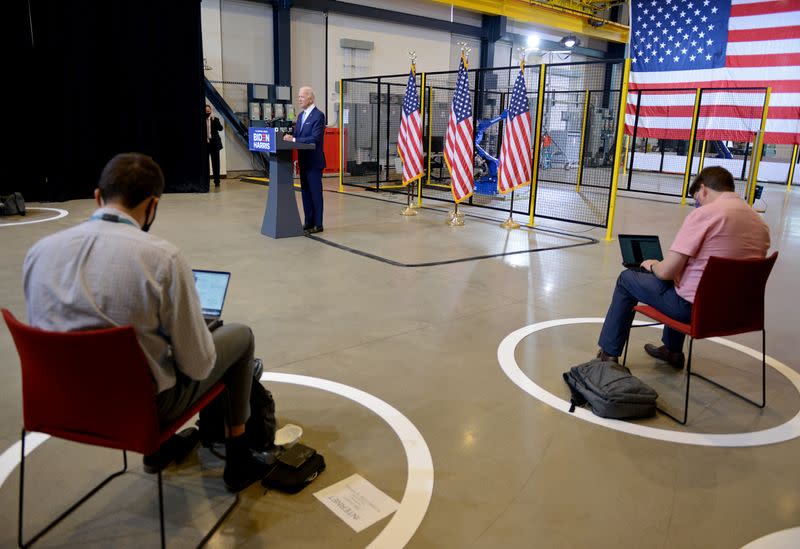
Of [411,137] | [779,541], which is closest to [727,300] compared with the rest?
[779,541]

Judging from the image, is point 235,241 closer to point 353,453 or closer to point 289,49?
point 353,453

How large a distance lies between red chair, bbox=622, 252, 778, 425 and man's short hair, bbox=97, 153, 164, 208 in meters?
2.29

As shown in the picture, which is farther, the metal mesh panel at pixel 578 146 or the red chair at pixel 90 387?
the metal mesh panel at pixel 578 146

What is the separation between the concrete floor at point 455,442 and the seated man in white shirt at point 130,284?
1.99 feet

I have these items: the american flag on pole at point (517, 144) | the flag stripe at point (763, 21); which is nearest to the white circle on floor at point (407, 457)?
the american flag on pole at point (517, 144)

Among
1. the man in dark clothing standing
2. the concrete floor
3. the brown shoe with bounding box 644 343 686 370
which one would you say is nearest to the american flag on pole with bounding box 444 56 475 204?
the concrete floor

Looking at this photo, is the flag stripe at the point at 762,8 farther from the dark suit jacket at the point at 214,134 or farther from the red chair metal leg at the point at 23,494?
the red chair metal leg at the point at 23,494

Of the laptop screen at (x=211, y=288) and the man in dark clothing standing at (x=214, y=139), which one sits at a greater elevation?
the man in dark clothing standing at (x=214, y=139)

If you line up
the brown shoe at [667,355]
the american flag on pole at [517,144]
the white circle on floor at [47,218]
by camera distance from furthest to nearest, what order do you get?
1. the american flag on pole at [517,144]
2. the white circle on floor at [47,218]
3. the brown shoe at [667,355]

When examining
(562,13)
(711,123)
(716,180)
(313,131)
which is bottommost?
(716,180)

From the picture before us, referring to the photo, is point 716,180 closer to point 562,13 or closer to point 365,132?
point 365,132

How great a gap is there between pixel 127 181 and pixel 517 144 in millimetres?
6398

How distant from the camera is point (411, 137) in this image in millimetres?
8508

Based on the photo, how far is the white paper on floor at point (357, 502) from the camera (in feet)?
6.51
